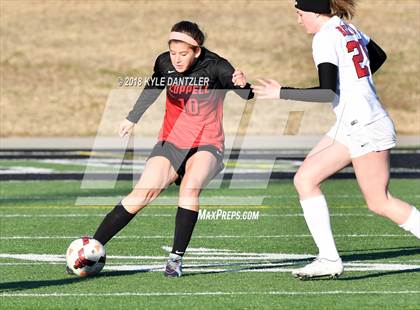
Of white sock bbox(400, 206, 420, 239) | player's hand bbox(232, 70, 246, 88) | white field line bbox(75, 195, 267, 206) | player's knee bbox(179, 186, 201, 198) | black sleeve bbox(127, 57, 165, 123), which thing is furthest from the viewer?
white field line bbox(75, 195, 267, 206)

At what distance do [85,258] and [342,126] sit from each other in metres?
2.29

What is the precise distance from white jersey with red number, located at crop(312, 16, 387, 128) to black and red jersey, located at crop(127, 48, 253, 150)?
3.48 feet

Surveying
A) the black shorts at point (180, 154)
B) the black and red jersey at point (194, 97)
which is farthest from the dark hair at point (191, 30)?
the black shorts at point (180, 154)

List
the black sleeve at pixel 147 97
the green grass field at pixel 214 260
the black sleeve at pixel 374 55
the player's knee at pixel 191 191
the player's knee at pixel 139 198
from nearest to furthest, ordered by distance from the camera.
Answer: the green grass field at pixel 214 260, the black sleeve at pixel 374 55, the player's knee at pixel 191 191, the player's knee at pixel 139 198, the black sleeve at pixel 147 97

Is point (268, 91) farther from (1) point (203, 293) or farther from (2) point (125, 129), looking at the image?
(2) point (125, 129)

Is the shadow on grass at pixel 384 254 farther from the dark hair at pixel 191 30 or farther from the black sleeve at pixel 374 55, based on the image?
the dark hair at pixel 191 30

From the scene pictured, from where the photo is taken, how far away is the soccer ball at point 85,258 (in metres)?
9.50

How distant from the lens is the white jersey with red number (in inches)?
348

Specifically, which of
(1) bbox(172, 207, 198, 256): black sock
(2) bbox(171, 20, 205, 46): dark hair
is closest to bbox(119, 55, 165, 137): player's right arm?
(2) bbox(171, 20, 205, 46): dark hair

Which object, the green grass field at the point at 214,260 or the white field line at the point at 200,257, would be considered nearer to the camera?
the green grass field at the point at 214,260

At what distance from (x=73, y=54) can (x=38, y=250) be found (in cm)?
3170

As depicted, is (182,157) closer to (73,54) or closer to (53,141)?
(53,141)

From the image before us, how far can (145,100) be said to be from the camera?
33.1 feet

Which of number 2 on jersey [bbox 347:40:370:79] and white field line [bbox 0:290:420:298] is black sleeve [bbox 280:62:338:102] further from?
white field line [bbox 0:290:420:298]
